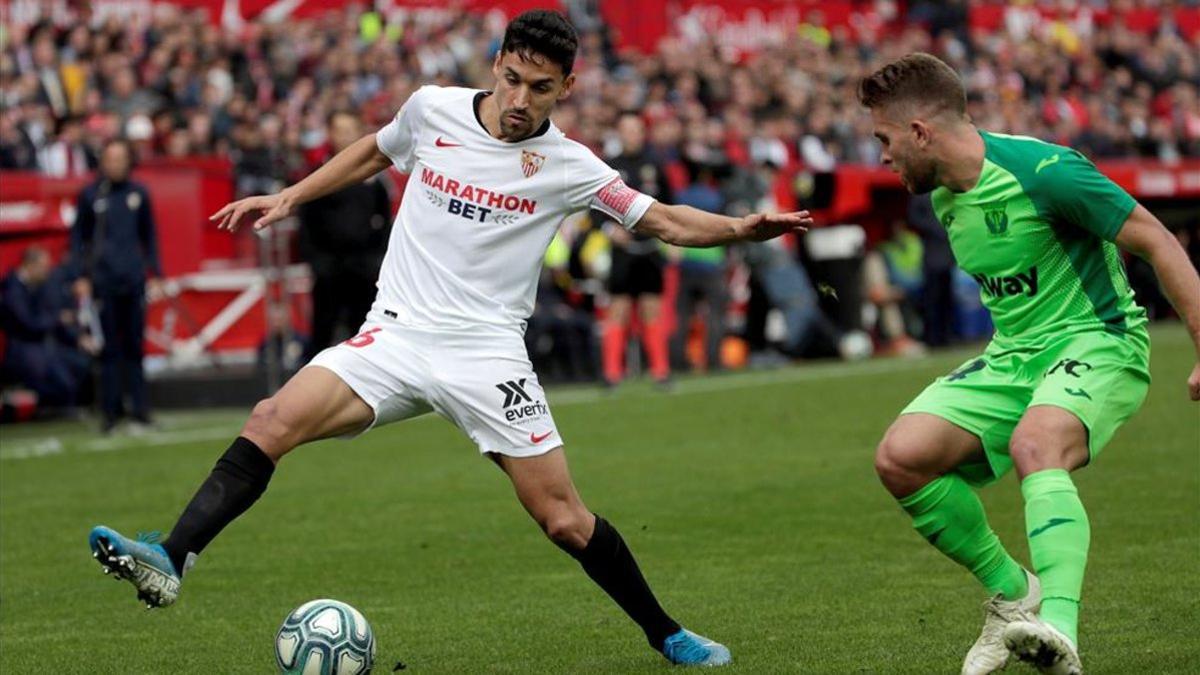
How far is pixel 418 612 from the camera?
8539 millimetres

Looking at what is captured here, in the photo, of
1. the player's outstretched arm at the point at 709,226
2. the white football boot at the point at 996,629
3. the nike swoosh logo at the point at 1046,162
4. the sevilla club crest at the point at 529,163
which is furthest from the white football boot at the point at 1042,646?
the sevilla club crest at the point at 529,163

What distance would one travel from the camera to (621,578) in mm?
7152

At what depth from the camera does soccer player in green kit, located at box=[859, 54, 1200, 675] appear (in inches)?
253

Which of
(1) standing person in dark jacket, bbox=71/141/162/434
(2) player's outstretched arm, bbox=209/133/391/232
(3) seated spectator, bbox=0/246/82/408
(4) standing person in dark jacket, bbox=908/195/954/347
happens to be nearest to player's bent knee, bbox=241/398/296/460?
(2) player's outstretched arm, bbox=209/133/391/232

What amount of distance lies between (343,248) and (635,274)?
340 centimetres

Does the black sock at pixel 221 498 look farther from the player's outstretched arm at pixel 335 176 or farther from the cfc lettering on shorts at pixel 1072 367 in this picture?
the cfc lettering on shorts at pixel 1072 367

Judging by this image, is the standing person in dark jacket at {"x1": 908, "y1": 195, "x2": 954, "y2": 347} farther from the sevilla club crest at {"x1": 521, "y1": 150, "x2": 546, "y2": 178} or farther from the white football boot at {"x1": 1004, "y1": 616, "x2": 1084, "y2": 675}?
the white football boot at {"x1": 1004, "y1": 616, "x2": 1084, "y2": 675}

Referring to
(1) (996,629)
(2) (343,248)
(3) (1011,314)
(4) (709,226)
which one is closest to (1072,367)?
(3) (1011,314)

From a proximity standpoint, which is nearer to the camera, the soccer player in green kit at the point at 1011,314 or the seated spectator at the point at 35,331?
the soccer player in green kit at the point at 1011,314

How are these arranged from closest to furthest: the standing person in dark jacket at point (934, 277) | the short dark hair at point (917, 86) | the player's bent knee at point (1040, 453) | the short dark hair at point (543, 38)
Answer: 1. the player's bent knee at point (1040, 453)
2. the short dark hair at point (917, 86)
3. the short dark hair at point (543, 38)
4. the standing person in dark jacket at point (934, 277)

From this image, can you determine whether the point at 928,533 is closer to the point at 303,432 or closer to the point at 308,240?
the point at 303,432

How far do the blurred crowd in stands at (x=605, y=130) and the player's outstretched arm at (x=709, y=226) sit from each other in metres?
9.67

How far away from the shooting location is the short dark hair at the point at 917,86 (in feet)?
22.0

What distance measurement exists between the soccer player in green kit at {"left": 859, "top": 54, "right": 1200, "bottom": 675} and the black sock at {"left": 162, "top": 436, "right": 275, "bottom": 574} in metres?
2.10
